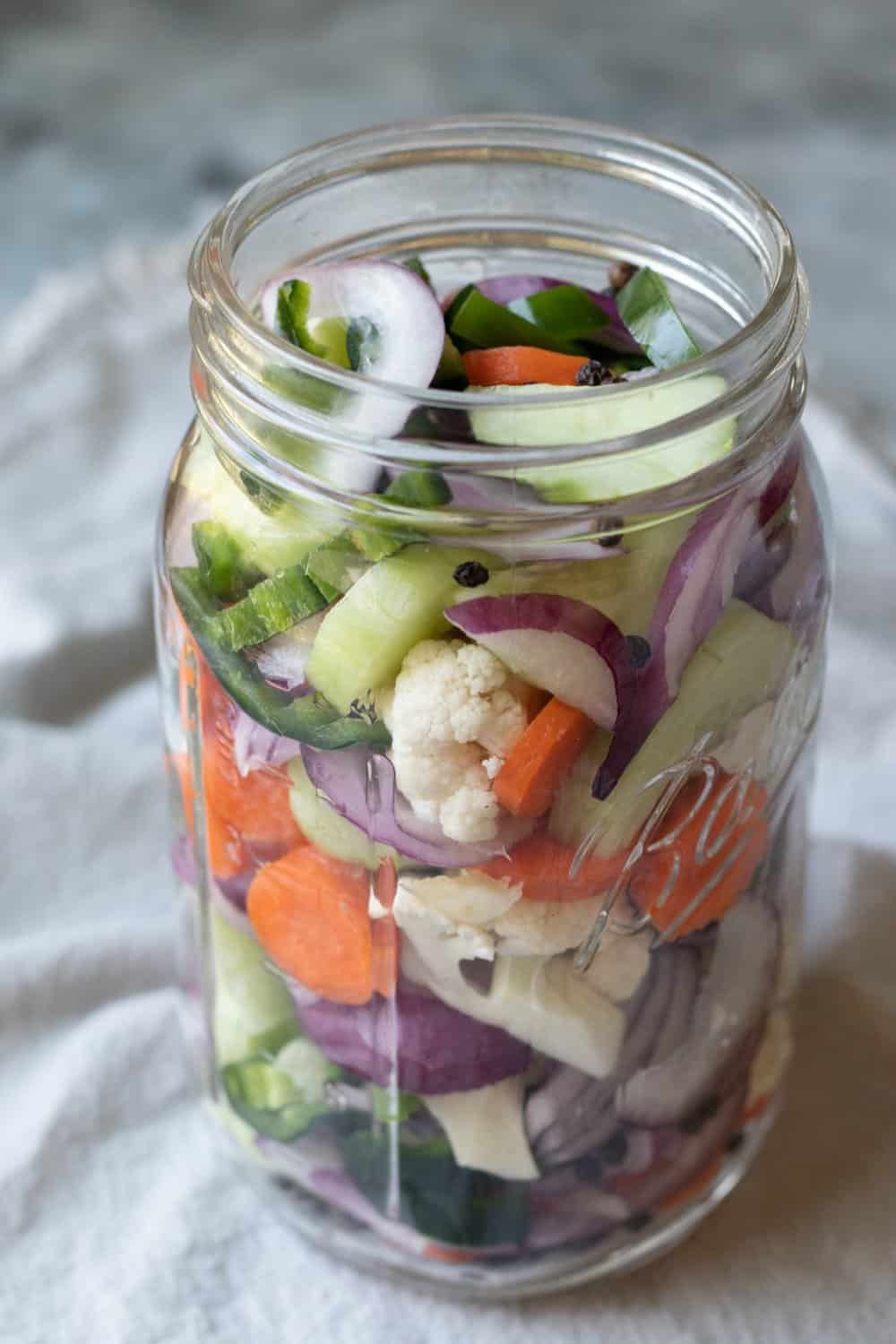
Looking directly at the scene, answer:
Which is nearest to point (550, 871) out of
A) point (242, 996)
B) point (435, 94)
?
point (242, 996)

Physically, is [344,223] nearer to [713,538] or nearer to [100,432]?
[713,538]

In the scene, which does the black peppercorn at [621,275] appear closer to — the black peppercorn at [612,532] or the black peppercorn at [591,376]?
the black peppercorn at [591,376]

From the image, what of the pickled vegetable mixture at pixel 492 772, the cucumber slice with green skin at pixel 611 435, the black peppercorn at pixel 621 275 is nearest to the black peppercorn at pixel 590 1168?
the pickled vegetable mixture at pixel 492 772

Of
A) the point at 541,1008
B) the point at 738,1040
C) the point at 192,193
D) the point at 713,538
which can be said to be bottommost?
the point at 192,193

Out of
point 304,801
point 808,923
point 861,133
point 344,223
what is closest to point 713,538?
point 304,801

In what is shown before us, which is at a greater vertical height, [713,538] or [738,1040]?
[713,538]

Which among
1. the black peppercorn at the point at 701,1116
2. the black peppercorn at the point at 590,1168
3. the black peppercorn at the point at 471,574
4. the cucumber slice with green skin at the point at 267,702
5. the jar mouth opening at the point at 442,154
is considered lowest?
the black peppercorn at the point at 701,1116

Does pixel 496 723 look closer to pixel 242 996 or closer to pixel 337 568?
pixel 337 568
